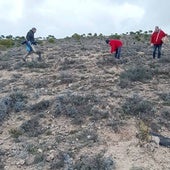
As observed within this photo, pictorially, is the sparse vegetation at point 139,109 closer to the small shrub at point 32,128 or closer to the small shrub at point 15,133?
the small shrub at point 32,128

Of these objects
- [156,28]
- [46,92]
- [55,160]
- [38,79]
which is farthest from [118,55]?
[55,160]

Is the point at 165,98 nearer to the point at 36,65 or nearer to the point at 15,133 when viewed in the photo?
the point at 15,133

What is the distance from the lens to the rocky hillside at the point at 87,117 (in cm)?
1087

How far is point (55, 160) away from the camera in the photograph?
10.9 m

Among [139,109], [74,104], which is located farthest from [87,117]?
[139,109]

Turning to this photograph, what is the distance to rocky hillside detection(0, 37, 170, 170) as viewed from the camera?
10867mm

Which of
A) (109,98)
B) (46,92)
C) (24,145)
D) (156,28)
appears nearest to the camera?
(24,145)

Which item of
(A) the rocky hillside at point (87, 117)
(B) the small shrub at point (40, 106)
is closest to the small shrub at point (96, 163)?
(A) the rocky hillside at point (87, 117)

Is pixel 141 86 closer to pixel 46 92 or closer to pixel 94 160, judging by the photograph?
pixel 46 92

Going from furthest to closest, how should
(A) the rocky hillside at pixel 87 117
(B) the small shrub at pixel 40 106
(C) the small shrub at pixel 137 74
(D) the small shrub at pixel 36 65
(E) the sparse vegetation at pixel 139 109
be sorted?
(D) the small shrub at pixel 36 65, (C) the small shrub at pixel 137 74, (B) the small shrub at pixel 40 106, (E) the sparse vegetation at pixel 139 109, (A) the rocky hillside at pixel 87 117

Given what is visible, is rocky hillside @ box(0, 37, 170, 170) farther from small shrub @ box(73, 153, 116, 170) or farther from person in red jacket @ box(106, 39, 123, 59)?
person in red jacket @ box(106, 39, 123, 59)

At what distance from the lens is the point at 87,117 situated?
12.7 metres

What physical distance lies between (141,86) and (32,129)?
3.86 m

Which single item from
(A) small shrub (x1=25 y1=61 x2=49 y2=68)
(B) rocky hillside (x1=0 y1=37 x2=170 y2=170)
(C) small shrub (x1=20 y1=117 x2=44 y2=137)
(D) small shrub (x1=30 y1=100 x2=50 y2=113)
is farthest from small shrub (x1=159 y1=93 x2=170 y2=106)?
(A) small shrub (x1=25 y1=61 x2=49 y2=68)
